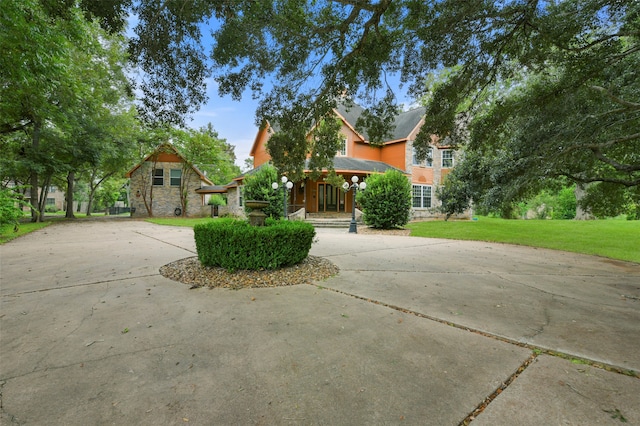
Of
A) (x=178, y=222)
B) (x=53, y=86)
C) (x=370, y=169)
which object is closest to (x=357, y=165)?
(x=370, y=169)

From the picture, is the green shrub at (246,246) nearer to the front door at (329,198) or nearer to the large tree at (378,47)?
the large tree at (378,47)

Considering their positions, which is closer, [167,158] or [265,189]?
[265,189]

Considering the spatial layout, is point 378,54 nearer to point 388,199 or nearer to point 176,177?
point 388,199

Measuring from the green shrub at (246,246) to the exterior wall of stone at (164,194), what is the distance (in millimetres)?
22027

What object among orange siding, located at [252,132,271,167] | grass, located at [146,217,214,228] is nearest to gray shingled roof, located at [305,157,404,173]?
orange siding, located at [252,132,271,167]

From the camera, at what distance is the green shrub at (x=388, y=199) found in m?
14.0

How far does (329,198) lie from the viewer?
824 inches

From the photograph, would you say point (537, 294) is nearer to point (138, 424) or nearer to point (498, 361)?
point (498, 361)

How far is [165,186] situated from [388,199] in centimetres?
2010

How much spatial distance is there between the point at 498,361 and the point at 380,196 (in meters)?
12.0

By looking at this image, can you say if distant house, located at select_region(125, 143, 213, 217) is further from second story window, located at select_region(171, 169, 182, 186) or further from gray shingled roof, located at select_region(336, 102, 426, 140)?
gray shingled roof, located at select_region(336, 102, 426, 140)

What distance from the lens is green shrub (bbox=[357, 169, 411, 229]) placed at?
14047mm

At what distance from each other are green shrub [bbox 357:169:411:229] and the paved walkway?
931cm

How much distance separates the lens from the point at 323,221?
16.9 metres
